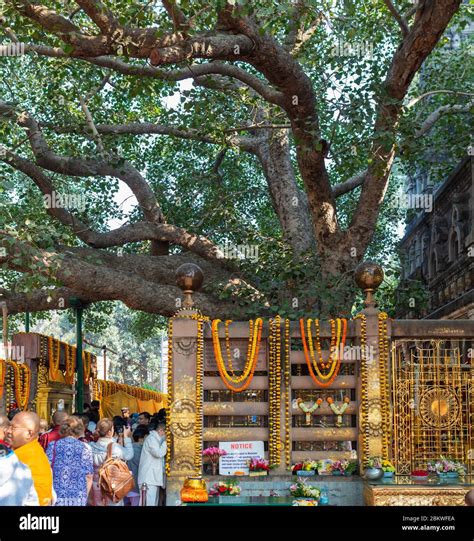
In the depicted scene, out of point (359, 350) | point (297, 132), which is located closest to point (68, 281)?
point (297, 132)

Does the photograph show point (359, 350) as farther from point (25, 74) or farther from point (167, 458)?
point (25, 74)

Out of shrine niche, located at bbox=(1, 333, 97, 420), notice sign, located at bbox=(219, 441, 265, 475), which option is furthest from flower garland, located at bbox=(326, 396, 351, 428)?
shrine niche, located at bbox=(1, 333, 97, 420)

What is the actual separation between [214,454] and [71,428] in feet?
9.58

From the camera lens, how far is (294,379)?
→ 10711 millimetres

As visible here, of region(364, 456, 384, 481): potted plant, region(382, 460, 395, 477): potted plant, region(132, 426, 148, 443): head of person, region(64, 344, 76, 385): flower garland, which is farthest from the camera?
region(64, 344, 76, 385): flower garland

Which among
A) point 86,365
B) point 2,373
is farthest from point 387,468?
point 86,365

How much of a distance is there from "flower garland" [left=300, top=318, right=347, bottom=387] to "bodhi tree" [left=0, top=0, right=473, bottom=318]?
84.9 inches

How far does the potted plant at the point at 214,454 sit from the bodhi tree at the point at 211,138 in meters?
3.11

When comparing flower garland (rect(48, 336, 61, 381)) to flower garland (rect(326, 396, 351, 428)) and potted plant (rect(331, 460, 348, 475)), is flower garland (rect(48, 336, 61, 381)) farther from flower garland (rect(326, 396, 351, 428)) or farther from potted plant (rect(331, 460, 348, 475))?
potted plant (rect(331, 460, 348, 475))

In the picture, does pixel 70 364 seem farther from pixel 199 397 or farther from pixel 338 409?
pixel 338 409

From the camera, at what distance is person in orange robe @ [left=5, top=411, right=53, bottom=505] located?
20.5ft

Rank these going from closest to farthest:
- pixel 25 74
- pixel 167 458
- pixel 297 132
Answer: pixel 167 458 < pixel 297 132 < pixel 25 74

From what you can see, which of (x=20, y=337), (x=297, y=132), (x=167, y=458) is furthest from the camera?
(x=20, y=337)
